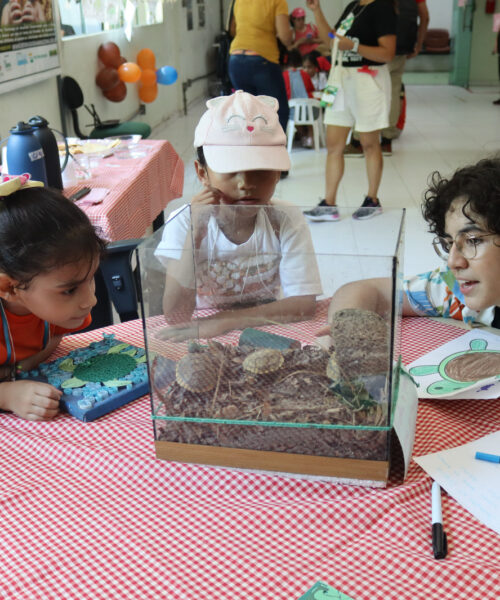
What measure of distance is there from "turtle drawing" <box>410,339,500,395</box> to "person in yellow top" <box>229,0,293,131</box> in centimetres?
386

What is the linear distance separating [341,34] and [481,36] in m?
7.33

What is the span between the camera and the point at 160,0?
24.2 ft

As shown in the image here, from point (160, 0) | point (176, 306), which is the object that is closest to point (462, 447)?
point (176, 306)

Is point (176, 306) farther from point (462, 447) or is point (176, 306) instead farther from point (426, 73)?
point (426, 73)

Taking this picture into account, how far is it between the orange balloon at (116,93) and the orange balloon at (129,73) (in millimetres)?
68

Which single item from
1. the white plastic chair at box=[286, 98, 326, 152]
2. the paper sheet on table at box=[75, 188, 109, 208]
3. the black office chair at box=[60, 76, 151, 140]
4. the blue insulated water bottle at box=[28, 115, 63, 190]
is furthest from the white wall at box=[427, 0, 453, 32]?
the blue insulated water bottle at box=[28, 115, 63, 190]

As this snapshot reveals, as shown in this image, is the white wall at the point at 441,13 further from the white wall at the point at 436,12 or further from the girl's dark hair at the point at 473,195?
the girl's dark hair at the point at 473,195

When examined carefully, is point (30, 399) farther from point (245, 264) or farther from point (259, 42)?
point (259, 42)

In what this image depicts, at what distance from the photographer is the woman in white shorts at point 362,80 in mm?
4020

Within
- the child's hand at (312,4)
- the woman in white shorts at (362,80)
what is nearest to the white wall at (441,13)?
the woman in white shorts at (362,80)

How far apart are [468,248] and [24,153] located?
142 cm

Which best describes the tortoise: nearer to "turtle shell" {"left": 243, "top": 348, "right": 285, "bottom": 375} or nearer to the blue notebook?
"turtle shell" {"left": 243, "top": 348, "right": 285, "bottom": 375}

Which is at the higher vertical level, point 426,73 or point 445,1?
point 445,1

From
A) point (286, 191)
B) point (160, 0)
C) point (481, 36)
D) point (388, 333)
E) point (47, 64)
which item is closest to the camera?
point (388, 333)
